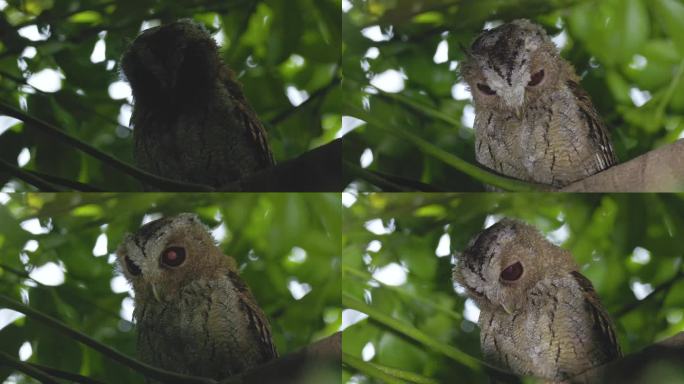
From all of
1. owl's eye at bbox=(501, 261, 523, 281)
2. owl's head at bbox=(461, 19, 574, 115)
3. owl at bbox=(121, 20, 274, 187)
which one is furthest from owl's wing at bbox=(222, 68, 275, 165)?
owl's eye at bbox=(501, 261, 523, 281)

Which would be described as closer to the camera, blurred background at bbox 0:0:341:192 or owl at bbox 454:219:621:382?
owl at bbox 454:219:621:382

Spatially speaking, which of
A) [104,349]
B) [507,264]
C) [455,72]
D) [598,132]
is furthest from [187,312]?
[598,132]

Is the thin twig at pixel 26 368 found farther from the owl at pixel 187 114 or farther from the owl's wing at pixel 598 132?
the owl's wing at pixel 598 132

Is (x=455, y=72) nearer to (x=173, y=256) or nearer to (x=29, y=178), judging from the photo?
(x=173, y=256)

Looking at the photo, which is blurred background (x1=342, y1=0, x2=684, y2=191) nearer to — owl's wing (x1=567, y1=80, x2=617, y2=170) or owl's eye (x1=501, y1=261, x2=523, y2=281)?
owl's wing (x1=567, y1=80, x2=617, y2=170)

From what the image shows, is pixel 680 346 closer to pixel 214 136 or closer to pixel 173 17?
pixel 214 136

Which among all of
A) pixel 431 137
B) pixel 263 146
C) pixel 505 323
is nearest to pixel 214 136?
pixel 263 146

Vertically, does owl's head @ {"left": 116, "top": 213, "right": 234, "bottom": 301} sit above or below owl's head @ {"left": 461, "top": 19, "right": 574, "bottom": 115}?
above
